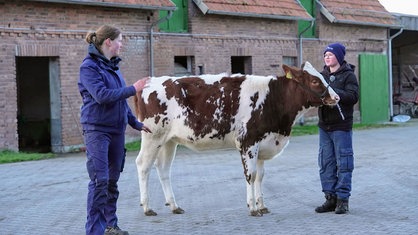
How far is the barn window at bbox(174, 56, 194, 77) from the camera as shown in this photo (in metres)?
23.1

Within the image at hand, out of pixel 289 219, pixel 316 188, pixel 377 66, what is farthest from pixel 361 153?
pixel 377 66

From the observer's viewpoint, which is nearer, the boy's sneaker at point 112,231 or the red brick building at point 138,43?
the boy's sneaker at point 112,231

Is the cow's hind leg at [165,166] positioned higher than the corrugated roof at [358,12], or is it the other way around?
the corrugated roof at [358,12]

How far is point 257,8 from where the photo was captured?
24.9m

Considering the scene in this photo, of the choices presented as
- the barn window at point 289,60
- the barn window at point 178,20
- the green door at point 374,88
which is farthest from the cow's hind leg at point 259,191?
the green door at point 374,88

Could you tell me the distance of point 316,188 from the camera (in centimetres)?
1174

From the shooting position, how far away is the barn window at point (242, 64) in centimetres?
2554

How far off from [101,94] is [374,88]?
2576 centimetres

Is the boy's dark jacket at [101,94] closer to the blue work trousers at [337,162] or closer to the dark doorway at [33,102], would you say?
the blue work trousers at [337,162]

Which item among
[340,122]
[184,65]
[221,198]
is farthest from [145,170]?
[184,65]

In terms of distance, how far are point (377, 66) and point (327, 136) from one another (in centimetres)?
2326

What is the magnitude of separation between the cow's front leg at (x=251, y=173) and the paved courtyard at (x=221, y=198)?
5.9 inches

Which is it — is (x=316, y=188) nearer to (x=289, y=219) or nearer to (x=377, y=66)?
(x=289, y=219)

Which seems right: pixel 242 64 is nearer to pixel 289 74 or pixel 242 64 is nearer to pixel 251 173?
pixel 289 74
